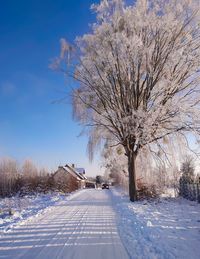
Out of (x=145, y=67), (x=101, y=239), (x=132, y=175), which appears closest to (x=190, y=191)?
(x=132, y=175)

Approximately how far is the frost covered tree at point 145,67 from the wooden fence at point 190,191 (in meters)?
5.05

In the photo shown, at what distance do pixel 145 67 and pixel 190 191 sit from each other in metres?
10.9

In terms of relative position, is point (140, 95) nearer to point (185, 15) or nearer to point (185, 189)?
point (185, 15)

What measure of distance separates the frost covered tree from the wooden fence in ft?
16.6

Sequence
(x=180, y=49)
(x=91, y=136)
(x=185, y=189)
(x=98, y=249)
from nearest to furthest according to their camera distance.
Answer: (x=98, y=249)
(x=180, y=49)
(x=91, y=136)
(x=185, y=189)

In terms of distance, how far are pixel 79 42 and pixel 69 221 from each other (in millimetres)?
12361

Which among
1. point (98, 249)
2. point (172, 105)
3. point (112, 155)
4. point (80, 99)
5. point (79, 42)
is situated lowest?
point (98, 249)

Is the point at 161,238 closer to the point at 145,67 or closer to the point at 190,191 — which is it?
the point at 145,67

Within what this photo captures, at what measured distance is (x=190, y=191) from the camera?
24.7 metres

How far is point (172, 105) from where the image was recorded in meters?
18.0

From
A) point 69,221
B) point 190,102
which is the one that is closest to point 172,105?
point 190,102

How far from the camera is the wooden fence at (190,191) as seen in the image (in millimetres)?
22600

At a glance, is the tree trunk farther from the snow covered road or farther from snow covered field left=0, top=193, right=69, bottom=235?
the snow covered road

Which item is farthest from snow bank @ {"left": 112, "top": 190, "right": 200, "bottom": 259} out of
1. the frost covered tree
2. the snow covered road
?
the frost covered tree
